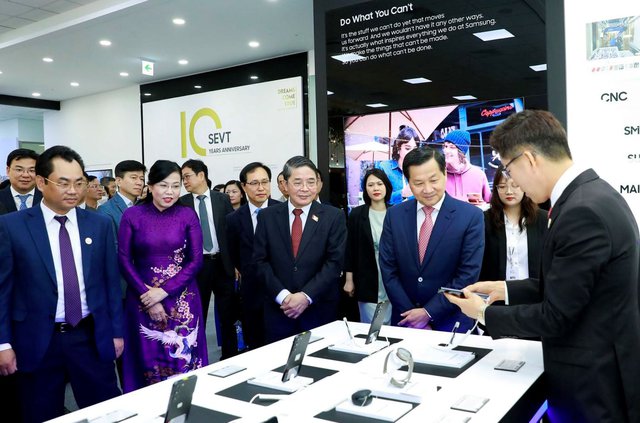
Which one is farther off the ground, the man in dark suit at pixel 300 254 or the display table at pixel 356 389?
the man in dark suit at pixel 300 254

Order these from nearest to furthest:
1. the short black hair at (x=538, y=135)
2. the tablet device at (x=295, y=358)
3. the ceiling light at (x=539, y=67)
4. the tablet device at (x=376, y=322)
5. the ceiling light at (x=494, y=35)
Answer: the short black hair at (x=538, y=135), the tablet device at (x=295, y=358), the tablet device at (x=376, y=322), the ceiling light at (x=539, y=67), the ceiling light at (x=494, y=35)

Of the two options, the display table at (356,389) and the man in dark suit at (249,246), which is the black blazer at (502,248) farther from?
the man in dark suit at (249,246)

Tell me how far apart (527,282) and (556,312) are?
55cm

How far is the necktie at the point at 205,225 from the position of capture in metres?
4.57

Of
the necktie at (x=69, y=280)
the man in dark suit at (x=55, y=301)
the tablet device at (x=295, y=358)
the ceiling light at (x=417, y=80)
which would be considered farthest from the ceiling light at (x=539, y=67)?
the necktie at (x=69, y=280)

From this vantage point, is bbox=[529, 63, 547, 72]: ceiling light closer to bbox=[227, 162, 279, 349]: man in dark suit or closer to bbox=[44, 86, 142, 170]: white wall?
bbox=[227, 162, 279, 349]: man in dark suit

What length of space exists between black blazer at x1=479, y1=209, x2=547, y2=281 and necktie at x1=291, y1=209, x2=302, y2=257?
123 centimetres

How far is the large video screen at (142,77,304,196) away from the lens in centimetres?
866

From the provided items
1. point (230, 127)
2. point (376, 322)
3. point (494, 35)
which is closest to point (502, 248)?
point (376, 322)

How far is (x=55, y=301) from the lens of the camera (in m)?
2.45

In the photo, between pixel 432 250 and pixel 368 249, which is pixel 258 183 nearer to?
pixel 368 249

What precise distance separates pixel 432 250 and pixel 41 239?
6.37ft

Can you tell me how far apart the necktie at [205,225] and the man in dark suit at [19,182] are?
50.4 inches

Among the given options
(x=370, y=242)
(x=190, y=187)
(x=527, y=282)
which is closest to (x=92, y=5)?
(x=190, y=187)
